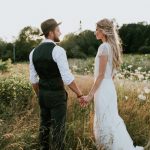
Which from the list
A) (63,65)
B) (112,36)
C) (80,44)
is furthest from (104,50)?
(80,44)

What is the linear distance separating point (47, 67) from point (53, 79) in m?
0.17

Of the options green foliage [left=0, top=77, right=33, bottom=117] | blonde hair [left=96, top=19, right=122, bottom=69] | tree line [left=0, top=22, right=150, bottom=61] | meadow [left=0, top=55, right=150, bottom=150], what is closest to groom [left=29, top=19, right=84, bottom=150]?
meadow [left=0, top=55, right=150, bottom=150]

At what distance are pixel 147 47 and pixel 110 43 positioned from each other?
44890 mm

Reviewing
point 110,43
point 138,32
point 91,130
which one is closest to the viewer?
point 110,43

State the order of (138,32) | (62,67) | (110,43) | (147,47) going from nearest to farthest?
1. (62,67)
2. (110,43)
3. (147,47)
4. (138,32)

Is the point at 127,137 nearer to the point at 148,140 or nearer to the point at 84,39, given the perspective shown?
the point at 148,140

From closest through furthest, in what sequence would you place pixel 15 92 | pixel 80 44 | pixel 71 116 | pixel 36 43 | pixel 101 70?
pixel 101 70, pixel 71 116, pixel 15 92, pixel 36 43, pixel 80 44

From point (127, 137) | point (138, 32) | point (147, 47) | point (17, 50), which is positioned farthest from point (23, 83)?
point (138, 32)

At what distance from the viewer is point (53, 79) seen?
5805 mm

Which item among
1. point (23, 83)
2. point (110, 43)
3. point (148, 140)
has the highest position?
point (110, 43)

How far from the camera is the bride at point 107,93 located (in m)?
6.25

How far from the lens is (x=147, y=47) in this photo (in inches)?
1989

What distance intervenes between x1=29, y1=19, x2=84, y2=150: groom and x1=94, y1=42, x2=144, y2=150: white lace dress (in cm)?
50

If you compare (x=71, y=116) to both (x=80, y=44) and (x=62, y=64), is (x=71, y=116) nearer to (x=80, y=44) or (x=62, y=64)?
(x=62, y=64)
